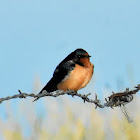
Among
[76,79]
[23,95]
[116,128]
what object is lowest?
[23,95]

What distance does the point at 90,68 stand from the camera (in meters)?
4.78

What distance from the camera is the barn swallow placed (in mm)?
4691

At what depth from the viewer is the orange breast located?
184 inches

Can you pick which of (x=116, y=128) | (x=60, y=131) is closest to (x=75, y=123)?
(x=60, y=131)

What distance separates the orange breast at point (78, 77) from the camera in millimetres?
4684

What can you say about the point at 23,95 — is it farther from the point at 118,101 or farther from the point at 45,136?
the point at 45,136

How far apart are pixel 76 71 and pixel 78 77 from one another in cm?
7

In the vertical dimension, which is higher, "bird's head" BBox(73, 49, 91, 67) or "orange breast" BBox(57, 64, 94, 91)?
"bird's head" BBox(73, 49, 91, 67)

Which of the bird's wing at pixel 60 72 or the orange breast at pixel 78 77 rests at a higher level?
the bird's wing at pixel 60 72

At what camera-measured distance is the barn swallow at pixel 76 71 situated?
469 cm

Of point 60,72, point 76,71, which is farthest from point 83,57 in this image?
point 60,72

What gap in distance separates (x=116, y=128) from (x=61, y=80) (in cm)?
86

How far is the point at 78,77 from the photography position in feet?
15.4

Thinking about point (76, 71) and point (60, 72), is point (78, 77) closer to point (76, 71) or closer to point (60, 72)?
point (76, 71)
